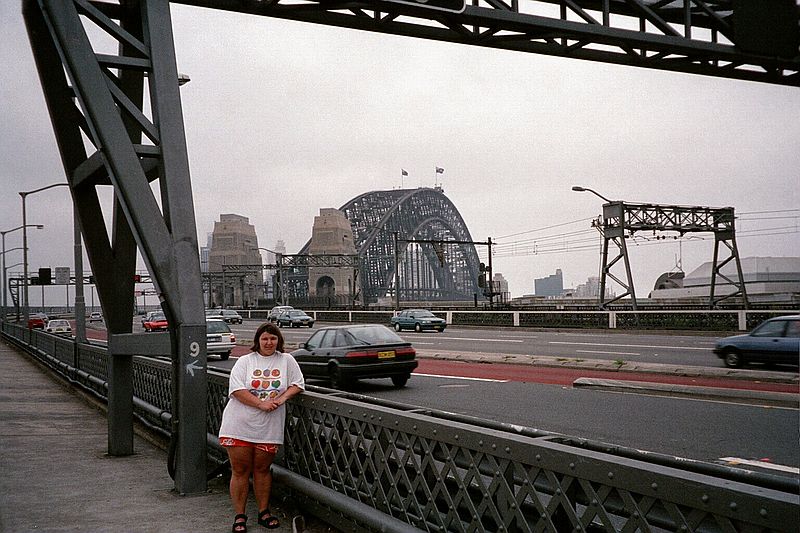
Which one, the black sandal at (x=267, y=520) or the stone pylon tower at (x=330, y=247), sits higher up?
the stone pylon tower at (x=330, y=247)

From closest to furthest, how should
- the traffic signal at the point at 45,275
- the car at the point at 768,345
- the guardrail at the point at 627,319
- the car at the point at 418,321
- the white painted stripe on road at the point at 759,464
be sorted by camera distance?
the white painted stripe on road at the point at 759,464, the car at the point at 768,345, the guardrail at the point at 627,319, the car at the point at 418,321, the traffic signal at the point at 45,275

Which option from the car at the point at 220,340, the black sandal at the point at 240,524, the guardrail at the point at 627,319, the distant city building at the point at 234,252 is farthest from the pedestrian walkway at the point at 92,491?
the distant city building at the point at 234,252

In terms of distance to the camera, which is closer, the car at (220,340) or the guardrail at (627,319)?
the car at (220,340)

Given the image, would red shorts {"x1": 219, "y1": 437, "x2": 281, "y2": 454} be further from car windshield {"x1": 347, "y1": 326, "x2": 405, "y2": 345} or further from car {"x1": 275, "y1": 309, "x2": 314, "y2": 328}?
car {"x1": 275, "y1": 309, "x2": 314, "y2": 328}

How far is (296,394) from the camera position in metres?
7.05

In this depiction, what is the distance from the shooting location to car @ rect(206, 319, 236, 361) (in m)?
30.6

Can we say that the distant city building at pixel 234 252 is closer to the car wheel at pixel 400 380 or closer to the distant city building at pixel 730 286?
the distant city building at pixel 730 286

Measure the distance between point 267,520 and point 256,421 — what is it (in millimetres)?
843

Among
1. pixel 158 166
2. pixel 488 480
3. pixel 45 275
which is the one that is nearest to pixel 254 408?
pixel 488 480

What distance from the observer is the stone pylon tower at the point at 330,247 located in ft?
459

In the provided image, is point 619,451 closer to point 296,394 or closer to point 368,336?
point 296,394

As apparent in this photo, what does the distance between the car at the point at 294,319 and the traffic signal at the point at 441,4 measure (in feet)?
172

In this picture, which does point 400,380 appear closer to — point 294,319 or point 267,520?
point 267,520

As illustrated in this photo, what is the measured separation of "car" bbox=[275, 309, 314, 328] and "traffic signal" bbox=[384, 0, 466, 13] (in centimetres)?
5245
